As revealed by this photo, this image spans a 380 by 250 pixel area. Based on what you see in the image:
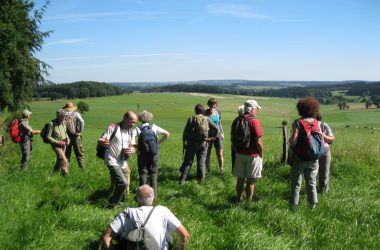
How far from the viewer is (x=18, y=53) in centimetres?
2016

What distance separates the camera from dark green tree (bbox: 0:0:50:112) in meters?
19.4

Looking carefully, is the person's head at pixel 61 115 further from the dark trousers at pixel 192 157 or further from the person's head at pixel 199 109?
the person's head at pixel 199 109

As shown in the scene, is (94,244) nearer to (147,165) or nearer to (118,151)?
(118,151)

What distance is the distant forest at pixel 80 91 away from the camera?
280 feet

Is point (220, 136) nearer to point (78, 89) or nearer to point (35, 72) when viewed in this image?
point (35, 72)

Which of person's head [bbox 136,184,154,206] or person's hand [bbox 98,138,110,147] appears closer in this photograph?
person's head [bbox 136,184,154,206]

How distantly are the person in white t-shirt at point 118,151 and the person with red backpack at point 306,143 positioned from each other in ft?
9.46

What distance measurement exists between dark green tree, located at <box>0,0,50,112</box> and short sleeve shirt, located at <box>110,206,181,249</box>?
1762 cm

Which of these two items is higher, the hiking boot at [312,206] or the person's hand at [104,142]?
the person's hand at [104,142]

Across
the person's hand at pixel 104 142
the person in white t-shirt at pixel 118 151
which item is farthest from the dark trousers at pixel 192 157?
the person's hand at pixel 104 142

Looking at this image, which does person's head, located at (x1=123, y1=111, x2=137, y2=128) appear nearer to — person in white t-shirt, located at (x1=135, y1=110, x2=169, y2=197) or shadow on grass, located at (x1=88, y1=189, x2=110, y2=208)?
person in white t-shirt, located at (x1=135, y1=110, x2=169, y2=197)

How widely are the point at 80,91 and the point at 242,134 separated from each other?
89345mm

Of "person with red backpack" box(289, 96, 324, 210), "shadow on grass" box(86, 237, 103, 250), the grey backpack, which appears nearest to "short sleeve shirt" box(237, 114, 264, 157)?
"person with red backpack" box(289, 96, 324, 210)

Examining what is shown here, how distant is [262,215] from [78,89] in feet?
294
